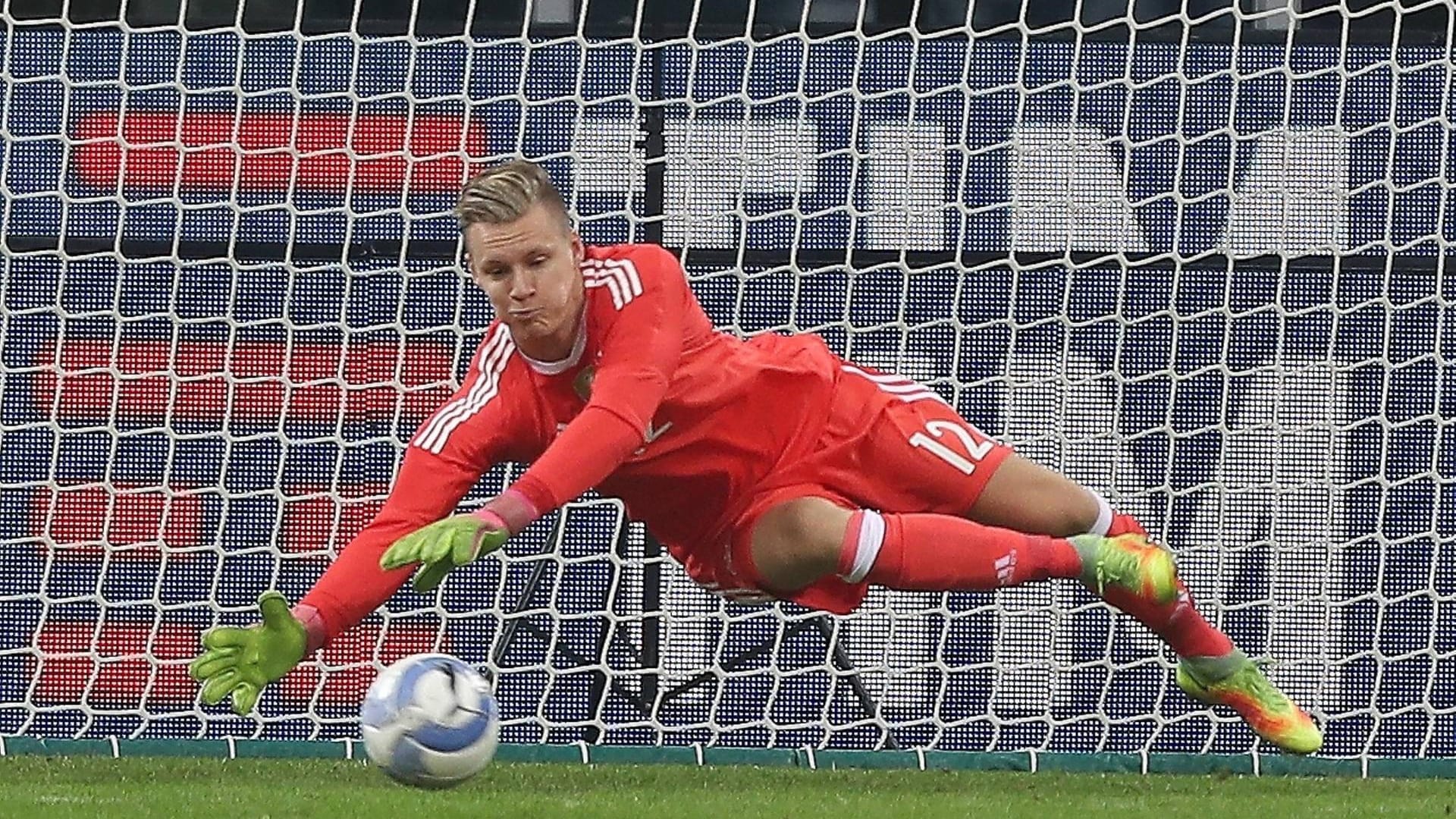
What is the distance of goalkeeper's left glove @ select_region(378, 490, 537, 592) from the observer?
14.8 ft

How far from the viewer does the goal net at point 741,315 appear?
678 cm

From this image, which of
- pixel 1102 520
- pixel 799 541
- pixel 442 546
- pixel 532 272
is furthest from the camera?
pixel 1102 520

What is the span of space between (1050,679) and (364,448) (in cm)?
190

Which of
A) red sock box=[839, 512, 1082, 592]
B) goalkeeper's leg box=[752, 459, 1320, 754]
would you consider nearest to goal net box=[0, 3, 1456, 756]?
goalkeeper's leg box=[752, 459, 1320, 754]

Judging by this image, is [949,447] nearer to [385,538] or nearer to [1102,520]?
[1102,520]

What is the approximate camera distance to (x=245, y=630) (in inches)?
190

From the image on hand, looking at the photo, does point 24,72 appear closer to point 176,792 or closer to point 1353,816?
point 176,792

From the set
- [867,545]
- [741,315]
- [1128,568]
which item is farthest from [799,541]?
[741,315]

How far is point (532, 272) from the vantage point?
5.07 metres

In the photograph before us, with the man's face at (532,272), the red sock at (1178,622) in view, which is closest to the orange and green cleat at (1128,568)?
the red sock at (1178,622)

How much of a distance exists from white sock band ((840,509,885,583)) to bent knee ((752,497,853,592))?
0.04 meters

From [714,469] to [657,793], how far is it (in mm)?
812

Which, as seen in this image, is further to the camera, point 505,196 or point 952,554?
point 952,554

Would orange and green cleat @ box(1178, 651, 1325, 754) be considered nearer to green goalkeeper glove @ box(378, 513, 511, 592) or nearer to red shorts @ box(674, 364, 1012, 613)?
red shorts @ box(674, 364, 1012, 613)
